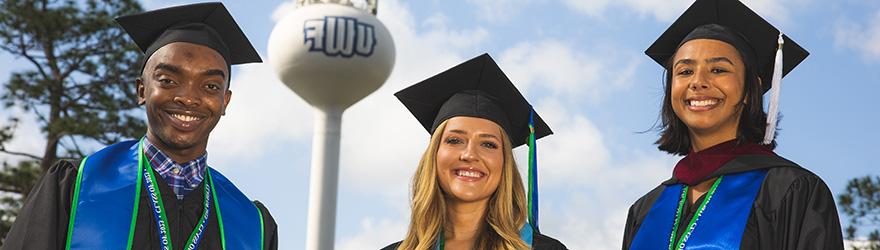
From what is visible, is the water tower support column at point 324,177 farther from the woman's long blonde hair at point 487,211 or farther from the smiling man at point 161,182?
the smiling man at point 161,182

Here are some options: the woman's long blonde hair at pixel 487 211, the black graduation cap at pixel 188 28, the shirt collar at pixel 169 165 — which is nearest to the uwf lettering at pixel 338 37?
the black graduation cap at pixel 188 28

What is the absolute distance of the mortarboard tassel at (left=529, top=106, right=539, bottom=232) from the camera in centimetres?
523

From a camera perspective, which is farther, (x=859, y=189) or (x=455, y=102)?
(x=859, y=189)

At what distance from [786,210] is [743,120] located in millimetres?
575

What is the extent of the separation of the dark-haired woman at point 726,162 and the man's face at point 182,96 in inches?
79.8

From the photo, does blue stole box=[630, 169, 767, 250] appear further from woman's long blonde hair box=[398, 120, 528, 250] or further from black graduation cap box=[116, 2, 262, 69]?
black graduation cap box=[116, 2, 262, 69]

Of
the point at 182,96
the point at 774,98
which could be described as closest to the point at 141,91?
the point at 182,96

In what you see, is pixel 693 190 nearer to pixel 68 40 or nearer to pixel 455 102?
pixel 455 102

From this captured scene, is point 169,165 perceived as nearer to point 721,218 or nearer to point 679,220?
point 679,220

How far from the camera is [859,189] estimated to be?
794 inches

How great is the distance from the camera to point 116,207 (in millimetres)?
4543

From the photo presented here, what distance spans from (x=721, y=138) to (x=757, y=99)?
24 centimetres

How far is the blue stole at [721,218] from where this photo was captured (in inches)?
188

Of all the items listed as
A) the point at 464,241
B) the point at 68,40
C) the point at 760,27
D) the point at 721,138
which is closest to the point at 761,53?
the point at 760,27
